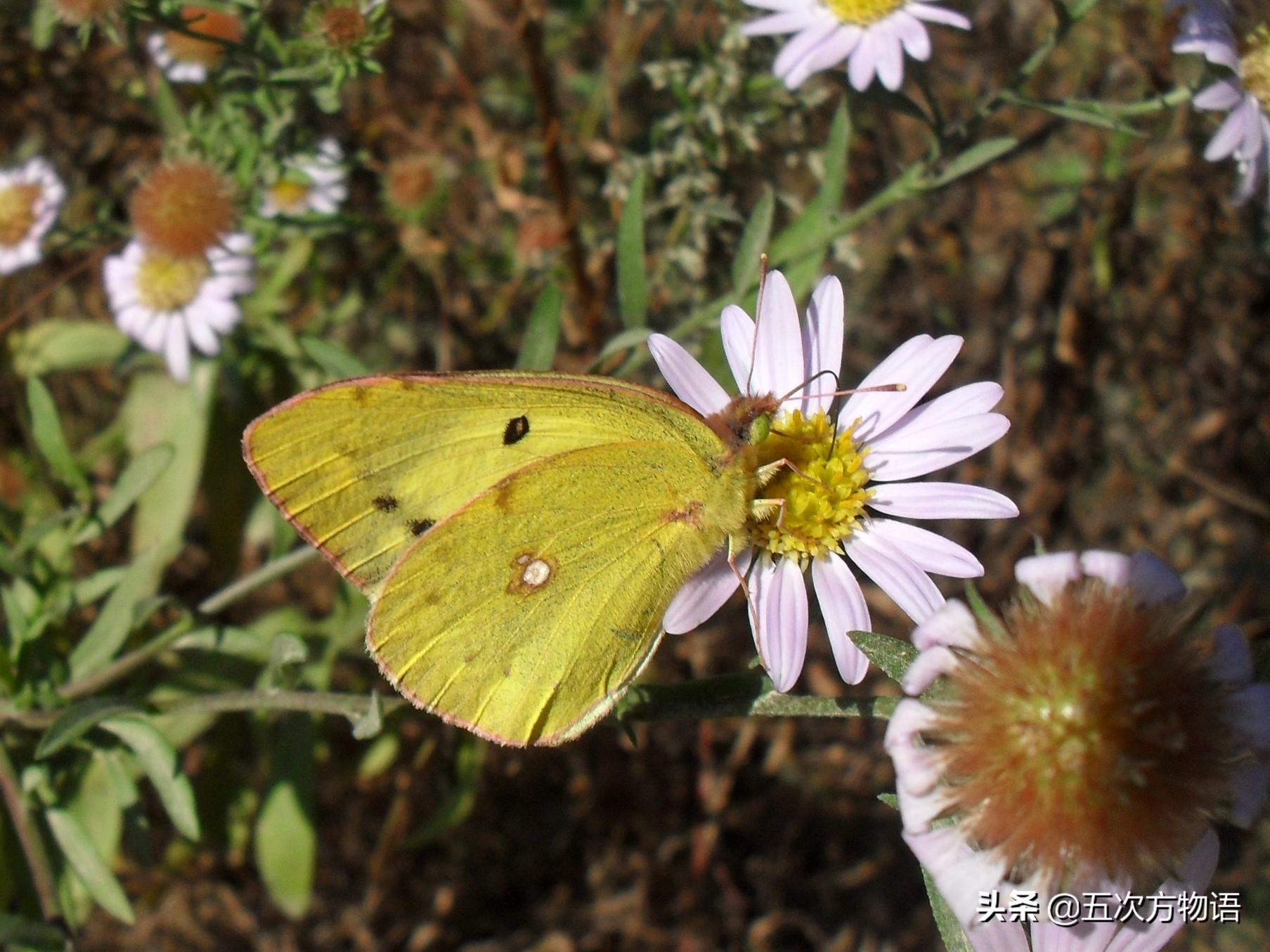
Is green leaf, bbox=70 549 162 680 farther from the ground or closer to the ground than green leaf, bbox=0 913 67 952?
farther from the ground

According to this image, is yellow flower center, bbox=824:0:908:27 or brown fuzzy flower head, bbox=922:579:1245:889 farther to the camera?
yellow flower center, bbox=824:0:908:27

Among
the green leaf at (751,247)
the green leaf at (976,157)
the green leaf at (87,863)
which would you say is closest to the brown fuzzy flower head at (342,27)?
the green leaf at (751,247)

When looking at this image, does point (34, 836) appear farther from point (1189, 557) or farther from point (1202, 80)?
point (1189, 557)

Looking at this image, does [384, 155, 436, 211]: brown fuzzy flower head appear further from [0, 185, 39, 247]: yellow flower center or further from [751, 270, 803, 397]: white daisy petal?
[751, 270, 803, 397]: white daisy petal

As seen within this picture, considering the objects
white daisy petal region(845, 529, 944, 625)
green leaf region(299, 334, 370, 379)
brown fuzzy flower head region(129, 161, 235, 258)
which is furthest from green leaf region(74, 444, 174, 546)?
white daisy petal region(845, 529, 944, 625)

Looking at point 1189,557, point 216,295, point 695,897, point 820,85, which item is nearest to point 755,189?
point 820,85

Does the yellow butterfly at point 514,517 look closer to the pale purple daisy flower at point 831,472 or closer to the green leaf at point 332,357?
the pale purple daisy flower at point 831,472
